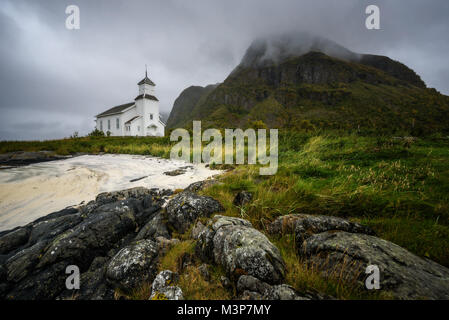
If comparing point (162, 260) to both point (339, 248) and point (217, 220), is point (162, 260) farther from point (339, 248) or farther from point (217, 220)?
point (339, 248)

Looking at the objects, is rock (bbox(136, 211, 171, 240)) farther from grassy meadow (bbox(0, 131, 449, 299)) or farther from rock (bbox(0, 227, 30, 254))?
rock (bbox(0, 227, 30, 254))

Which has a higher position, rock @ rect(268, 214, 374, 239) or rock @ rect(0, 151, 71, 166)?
rock @ rect(0, 151, 71, 166)

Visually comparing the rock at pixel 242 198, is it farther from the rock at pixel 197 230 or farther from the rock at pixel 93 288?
the rock at pixel 93 288

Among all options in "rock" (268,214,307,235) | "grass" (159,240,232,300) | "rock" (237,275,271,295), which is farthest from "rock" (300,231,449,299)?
"grass" (159,240,232,300)

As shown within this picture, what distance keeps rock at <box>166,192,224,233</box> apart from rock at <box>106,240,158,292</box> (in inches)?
30.3

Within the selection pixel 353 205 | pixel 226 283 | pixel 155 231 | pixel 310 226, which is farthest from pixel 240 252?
pixel 353 205

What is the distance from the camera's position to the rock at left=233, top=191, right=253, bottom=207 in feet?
11.8

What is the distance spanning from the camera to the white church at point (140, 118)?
35.2 m

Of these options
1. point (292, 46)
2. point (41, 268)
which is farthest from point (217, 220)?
point (292, 46)

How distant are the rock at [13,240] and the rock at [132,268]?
8.82 ft

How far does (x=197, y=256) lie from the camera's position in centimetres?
229

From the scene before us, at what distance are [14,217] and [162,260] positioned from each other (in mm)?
4939

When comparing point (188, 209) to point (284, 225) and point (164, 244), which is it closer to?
point (164, 244)

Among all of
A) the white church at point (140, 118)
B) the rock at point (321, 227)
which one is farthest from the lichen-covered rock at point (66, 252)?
the white church at point (140, 118)
